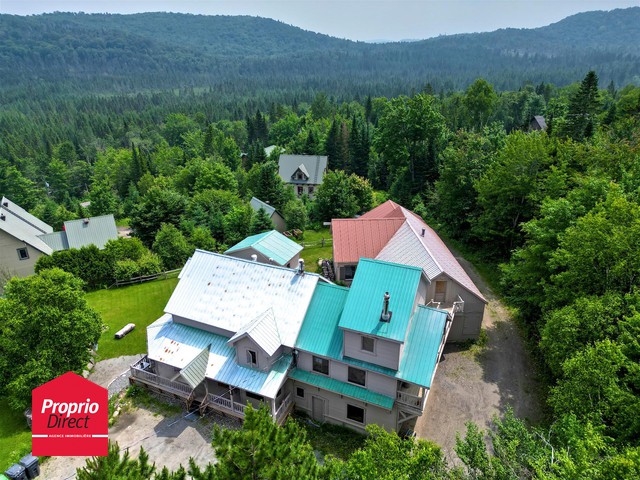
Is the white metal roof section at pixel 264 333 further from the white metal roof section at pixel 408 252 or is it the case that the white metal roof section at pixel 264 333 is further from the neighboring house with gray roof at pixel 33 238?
the neighboring house with gray roof at pixel 33 238

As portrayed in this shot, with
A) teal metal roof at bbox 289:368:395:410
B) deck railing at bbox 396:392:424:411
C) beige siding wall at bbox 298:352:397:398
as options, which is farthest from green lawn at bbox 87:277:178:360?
deck railing at bbox 396:392:424:411

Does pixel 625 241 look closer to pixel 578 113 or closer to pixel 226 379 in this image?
pixel 226 379

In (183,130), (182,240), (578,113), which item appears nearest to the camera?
(182,240)

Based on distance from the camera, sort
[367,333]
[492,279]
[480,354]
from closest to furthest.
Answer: [367,333], [480,354], [492,279]

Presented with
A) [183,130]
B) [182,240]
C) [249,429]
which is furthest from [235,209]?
[183,130]

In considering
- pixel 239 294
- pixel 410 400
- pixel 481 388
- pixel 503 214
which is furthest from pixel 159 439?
pixel 503 214

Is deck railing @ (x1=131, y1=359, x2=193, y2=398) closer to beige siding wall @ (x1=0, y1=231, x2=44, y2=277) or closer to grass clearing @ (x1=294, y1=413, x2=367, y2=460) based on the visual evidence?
grass clearing @ (x1=294, y1=413, x2=367, y2=460)
